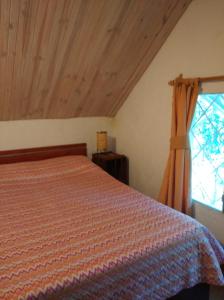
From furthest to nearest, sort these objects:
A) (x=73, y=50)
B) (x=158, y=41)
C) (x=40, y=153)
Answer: (x=40, y=153) → (x=158, y=41) → (x=73, y=50)

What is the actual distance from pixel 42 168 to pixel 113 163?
35.4 inches

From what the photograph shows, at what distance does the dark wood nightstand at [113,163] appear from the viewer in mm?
3149

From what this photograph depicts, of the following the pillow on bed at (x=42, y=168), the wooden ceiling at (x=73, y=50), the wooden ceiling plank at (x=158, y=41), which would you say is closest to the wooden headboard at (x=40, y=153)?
the pillow on bed at (x=42, y=168)

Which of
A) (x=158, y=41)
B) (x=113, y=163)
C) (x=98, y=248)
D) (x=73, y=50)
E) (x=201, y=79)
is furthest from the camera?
(x=113, y=163)

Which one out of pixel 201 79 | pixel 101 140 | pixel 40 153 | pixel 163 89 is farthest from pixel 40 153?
pixel 201 79

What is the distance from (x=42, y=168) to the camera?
2.71 meters

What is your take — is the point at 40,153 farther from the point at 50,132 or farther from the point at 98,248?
the point at 98,248

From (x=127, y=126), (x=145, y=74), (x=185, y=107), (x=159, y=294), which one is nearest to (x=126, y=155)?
(x=127, y=126)

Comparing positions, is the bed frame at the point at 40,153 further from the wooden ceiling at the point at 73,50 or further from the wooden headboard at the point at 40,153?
the wooden ceiling at the point at 73,50

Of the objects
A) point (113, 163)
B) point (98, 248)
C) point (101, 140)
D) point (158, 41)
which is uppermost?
point (158, 41)

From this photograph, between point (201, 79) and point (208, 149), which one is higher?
point (201, 79)

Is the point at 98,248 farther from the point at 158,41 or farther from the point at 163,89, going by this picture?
the point at 158,41

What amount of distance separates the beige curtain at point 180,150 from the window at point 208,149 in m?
0.13

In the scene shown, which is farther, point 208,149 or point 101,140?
point 101,140
